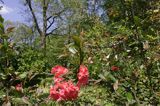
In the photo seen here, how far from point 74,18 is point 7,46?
95.8 feet

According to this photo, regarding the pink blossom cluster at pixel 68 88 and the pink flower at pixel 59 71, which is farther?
the pink flower at pixel 59 71

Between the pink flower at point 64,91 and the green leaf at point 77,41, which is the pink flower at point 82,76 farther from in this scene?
the green leaf at point 77,41

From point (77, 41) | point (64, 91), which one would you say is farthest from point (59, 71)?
point (77, 41)

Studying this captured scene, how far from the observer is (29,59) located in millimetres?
15805

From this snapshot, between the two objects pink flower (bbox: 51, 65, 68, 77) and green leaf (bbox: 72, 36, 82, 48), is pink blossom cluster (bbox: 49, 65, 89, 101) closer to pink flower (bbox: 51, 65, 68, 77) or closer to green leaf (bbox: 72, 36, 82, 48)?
pink flower (bbox: 51, 65, 68, 77)

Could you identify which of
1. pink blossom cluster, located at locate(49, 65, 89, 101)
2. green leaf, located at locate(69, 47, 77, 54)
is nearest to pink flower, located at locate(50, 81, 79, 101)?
pink blossom cluster, located at locate(49, 65, 89, 101)

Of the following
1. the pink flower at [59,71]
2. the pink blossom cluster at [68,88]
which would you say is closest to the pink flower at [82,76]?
the pink blossom cluster at [68,88]

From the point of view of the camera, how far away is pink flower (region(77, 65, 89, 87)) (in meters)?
2.11

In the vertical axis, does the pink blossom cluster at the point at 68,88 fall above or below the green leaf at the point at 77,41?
below

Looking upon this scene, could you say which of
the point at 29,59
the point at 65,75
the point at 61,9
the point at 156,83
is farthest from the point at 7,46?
the point at 61,9

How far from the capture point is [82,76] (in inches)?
83.6

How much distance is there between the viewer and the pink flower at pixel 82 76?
2.11m

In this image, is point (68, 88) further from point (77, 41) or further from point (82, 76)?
point (77, 41)

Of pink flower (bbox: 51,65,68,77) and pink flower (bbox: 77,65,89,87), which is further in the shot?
pink flower (bbox: 51,65,68,77)
